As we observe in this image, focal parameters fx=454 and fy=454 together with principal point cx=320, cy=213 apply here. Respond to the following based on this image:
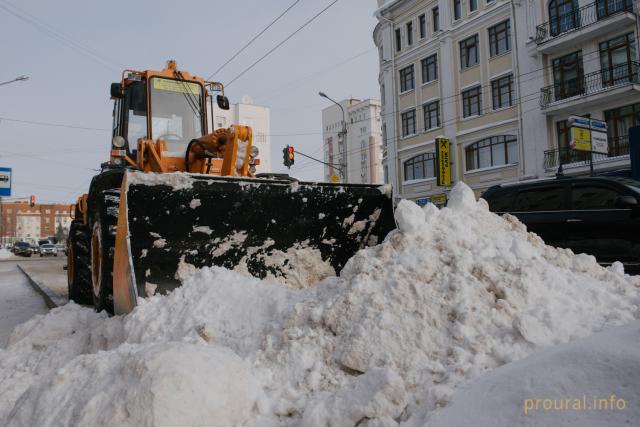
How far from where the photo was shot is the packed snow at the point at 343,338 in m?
1.92

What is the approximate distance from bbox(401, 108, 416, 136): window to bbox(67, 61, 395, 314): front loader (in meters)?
20.6

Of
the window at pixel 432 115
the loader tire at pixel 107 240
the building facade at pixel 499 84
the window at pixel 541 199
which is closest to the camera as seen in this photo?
the loader tire at pixel 107 240

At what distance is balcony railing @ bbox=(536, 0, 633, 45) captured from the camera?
16822 millimetres

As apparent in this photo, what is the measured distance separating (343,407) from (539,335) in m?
1.03

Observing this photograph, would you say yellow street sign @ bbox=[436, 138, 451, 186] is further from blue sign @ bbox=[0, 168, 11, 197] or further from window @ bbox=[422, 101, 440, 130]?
blue sign @ bbox=[0, 168, 11, 197]

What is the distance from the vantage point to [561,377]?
1727 mm

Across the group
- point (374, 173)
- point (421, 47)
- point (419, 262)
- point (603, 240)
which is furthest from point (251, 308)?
point (374, 173)

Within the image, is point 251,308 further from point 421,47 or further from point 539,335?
point 421,47

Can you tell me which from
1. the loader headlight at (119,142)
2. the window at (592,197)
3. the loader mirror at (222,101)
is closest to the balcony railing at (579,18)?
the window at (592,197)

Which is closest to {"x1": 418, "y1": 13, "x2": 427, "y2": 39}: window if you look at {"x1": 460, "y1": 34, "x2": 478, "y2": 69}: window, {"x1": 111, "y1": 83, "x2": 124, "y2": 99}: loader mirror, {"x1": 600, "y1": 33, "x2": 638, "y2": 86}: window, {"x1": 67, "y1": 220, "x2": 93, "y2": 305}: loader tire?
{"x1": 460, "y1": 34, "x2": 478, "y2": 69}: window

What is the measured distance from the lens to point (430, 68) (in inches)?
933

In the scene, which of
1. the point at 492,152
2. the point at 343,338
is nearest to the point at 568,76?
the point at 492,152

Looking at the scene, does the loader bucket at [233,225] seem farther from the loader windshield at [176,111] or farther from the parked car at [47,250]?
the parked car at [47,250]

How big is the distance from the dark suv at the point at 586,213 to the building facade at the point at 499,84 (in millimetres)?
12254
